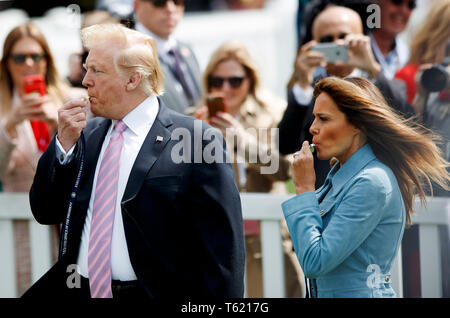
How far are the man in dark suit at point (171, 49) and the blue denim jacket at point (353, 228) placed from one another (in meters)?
1.81

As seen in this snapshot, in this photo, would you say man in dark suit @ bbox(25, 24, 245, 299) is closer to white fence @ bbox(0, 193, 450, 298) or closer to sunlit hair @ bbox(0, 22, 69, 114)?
white fence @ bbox(0, 193, 450, 298)

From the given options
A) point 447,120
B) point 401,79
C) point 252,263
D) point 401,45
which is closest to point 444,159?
point 447,120

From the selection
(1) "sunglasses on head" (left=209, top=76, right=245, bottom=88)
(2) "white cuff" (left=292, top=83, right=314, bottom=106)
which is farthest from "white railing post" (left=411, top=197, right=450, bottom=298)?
(1) "sunglasses on head" (left=209, top=76, right=245, bottom=88)

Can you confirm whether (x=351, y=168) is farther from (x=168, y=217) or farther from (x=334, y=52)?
(x=334, y=52)

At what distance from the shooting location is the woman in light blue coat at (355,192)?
2539 mm

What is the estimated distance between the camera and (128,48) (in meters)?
2.89

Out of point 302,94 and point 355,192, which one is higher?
point 302,94

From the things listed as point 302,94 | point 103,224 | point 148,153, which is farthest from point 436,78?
point 103,224

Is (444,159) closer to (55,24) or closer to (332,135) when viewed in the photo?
(332,135)

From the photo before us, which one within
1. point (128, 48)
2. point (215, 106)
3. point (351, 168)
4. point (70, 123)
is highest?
point (215, 106)

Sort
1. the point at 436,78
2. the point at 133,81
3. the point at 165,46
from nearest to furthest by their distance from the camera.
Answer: the point at 133,81 < the point at 436,78 < the point at 165,46

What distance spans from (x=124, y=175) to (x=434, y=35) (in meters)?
1.79

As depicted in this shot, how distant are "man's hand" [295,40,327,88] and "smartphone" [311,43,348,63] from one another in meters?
0.03

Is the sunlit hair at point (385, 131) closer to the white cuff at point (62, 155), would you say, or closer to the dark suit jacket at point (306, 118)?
the dark suit jacket at point (306, 118)
